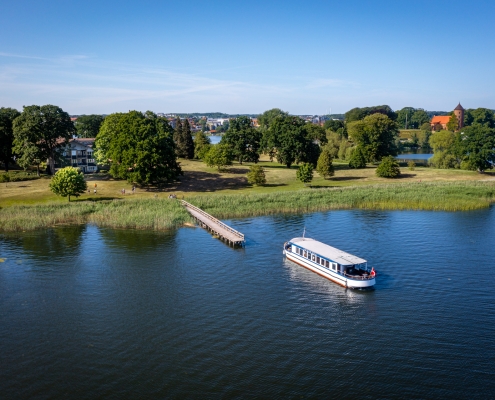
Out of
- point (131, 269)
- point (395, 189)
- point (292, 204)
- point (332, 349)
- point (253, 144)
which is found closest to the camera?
point (332, 349)

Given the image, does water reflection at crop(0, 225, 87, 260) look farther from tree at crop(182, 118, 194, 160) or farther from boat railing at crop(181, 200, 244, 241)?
tree at crop(182, 118, 194, 160)

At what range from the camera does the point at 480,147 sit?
125 meters

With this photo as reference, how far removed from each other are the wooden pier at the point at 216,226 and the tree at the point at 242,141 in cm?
5499

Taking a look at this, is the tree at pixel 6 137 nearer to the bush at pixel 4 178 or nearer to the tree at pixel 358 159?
the bush at pixel 4 178

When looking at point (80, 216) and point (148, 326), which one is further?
point (80, 216)

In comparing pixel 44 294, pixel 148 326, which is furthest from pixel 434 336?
pixel 44 294

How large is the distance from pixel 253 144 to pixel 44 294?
98.4 m

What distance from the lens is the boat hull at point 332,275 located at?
154 ft

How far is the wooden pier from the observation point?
62438mm

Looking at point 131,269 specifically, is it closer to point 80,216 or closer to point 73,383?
point 73,383

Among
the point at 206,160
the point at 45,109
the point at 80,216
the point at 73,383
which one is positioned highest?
the point at 45,109

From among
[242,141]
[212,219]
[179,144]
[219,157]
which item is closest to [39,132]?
[219,157]

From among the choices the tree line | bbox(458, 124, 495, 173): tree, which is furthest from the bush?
bbox(458, 124, 495, 173): tree

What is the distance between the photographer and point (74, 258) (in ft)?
188
